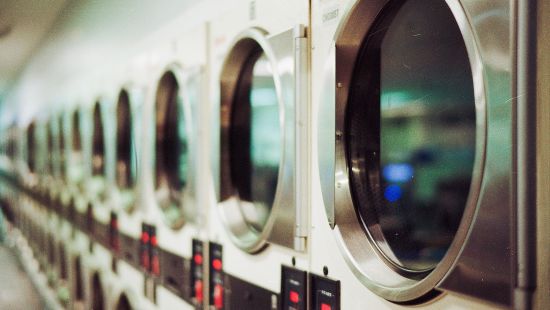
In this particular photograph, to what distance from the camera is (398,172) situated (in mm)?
1432

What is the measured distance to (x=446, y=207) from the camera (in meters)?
1.27

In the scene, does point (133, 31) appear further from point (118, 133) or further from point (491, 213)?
point (491, 213)

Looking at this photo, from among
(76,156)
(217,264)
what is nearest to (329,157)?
(217,264)

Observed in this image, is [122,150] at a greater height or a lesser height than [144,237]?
greater

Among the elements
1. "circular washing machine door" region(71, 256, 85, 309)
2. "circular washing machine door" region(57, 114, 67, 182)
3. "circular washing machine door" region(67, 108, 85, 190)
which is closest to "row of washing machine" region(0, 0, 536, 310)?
"circular washing machine door" region(67, 108, 85, 190)

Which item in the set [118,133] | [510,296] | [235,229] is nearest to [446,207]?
[510,296]

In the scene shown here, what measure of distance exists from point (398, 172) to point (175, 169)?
5.74 feet

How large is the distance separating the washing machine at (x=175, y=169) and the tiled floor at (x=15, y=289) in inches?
169

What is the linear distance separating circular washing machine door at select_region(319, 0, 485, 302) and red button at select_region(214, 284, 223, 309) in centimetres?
88

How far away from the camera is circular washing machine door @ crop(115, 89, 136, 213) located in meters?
3.37

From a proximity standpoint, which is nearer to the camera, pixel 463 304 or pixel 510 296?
pixel 510 296

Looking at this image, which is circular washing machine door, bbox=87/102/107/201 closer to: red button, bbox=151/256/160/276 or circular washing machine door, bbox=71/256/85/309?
circular washing machine door, bbox=71/256/85/309

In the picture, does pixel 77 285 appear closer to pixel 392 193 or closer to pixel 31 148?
pixel 31 148

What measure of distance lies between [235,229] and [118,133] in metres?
1.83
